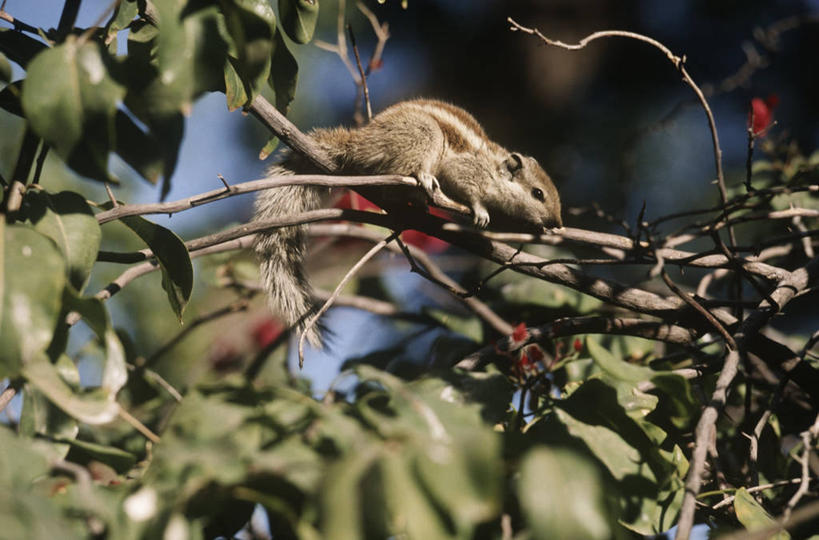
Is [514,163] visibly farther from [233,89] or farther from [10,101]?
[10,101]

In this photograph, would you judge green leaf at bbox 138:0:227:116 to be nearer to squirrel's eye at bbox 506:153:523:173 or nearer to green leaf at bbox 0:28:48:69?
green leaf at bbox 0:28:48:69

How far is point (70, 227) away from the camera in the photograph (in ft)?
3.37

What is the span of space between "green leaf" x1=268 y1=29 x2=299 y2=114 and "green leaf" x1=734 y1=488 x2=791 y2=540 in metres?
1.10

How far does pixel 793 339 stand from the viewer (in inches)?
79.3

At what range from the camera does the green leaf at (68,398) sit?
81cm

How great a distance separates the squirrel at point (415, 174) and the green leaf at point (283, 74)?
449 millimetres

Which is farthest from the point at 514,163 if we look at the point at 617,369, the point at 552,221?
the point at 617,369

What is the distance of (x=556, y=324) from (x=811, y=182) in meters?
0.84

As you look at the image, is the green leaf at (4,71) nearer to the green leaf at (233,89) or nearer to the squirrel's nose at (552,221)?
the green leaf at (233,89)

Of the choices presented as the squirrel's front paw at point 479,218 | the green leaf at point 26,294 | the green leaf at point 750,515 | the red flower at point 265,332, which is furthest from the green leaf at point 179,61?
the red flower at point 265,332

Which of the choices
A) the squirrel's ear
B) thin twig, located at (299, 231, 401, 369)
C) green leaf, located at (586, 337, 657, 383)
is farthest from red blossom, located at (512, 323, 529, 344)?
the squirrel's ear

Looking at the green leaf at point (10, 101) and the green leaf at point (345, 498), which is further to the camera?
the green leaf at point (10, 101)

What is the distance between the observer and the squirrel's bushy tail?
1.82 meters

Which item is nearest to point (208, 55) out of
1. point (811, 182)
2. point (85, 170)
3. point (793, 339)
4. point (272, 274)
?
point (85, 170)
